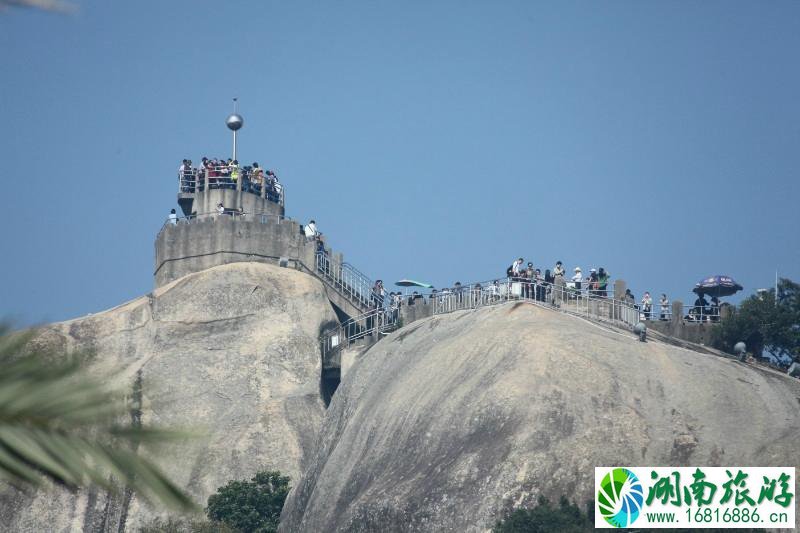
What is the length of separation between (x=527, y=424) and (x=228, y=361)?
20844 millimetres

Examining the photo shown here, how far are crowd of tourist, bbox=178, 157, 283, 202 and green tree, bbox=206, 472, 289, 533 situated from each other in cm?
1582

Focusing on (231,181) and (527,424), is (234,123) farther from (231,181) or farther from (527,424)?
(527,424)

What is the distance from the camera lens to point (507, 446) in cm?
3316

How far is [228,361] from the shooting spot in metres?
51.8

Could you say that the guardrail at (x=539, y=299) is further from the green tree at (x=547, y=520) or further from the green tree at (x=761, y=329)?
the green tree at (x=547, y=520)

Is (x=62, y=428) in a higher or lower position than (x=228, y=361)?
lower

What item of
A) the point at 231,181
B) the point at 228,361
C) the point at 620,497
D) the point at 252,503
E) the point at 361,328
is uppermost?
the point at 231,181

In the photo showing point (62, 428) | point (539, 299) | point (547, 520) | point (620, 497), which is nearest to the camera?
point (62, 428)

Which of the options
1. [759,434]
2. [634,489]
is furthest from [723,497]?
[759,434]

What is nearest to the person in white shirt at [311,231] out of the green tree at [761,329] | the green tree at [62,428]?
the green tree at [761,329]

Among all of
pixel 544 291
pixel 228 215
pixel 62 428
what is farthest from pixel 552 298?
pixel 62 428

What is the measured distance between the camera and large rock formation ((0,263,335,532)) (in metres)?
47.4

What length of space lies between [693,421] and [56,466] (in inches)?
1296

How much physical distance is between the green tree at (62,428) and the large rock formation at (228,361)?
1737 inches
